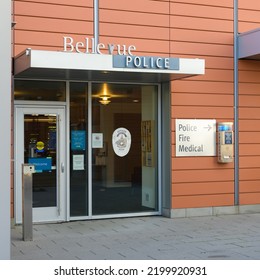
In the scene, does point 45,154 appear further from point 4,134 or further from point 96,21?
point 4,134

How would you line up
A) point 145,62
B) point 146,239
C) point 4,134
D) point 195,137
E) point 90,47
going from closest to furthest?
1. point 4,134
2. point 146,239
3. point 145,62
4. point 90,47
5. point 195,137

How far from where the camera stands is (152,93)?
35.7ft

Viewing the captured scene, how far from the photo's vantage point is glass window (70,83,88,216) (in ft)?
33.0

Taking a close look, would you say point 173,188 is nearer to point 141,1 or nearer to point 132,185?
point 132,185

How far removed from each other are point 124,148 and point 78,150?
103 centimetres

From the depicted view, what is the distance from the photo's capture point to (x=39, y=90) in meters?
9.86

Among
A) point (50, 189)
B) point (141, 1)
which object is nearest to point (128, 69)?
point (141, 1)

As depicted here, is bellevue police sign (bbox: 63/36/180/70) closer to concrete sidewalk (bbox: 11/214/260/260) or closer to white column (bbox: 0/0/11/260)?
white column (bbox: 0/0/11/260)

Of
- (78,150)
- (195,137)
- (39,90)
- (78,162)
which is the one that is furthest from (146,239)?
(39,90)

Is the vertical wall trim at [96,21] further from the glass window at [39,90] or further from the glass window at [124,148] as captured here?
the glass window at [39,90]

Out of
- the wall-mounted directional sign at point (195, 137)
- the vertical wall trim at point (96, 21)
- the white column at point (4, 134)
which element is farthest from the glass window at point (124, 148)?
the white column at point (4, 134)

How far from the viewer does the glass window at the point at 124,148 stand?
10.3 m

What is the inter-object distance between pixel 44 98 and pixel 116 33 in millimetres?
1937

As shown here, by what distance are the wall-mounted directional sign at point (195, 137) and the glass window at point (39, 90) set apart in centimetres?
252
